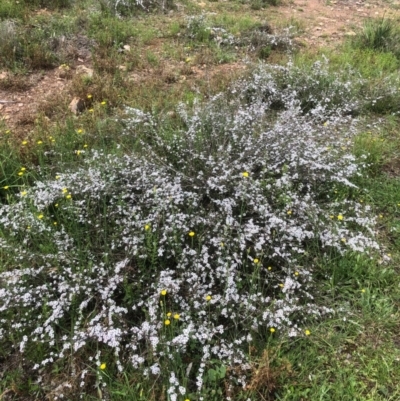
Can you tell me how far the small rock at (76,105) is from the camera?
4.33 m

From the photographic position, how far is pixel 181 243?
2770 millimetres

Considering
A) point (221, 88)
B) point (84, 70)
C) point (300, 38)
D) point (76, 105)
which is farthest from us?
point (300, 38)

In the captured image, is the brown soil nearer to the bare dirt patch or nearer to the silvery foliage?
the bare dirt patch

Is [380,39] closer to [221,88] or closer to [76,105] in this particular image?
[221,88]

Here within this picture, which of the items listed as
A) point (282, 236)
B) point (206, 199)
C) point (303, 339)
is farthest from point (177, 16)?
point (303, 339)

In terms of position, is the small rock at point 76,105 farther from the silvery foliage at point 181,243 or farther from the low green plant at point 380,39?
the low green plant at point 380,39

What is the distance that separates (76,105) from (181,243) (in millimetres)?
2311

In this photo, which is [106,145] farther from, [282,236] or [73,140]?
[282,236]

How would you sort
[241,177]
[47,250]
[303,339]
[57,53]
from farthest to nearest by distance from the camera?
[57,53], [241,177], [47,250], [303,339]

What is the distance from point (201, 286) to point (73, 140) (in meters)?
2.00

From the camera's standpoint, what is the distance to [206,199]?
323 cm

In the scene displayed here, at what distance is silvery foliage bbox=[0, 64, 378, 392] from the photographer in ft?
7.86

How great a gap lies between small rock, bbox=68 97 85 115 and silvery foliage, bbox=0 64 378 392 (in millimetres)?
1000

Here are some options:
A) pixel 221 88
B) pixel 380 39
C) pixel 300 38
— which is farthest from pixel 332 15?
pixel 221 88
